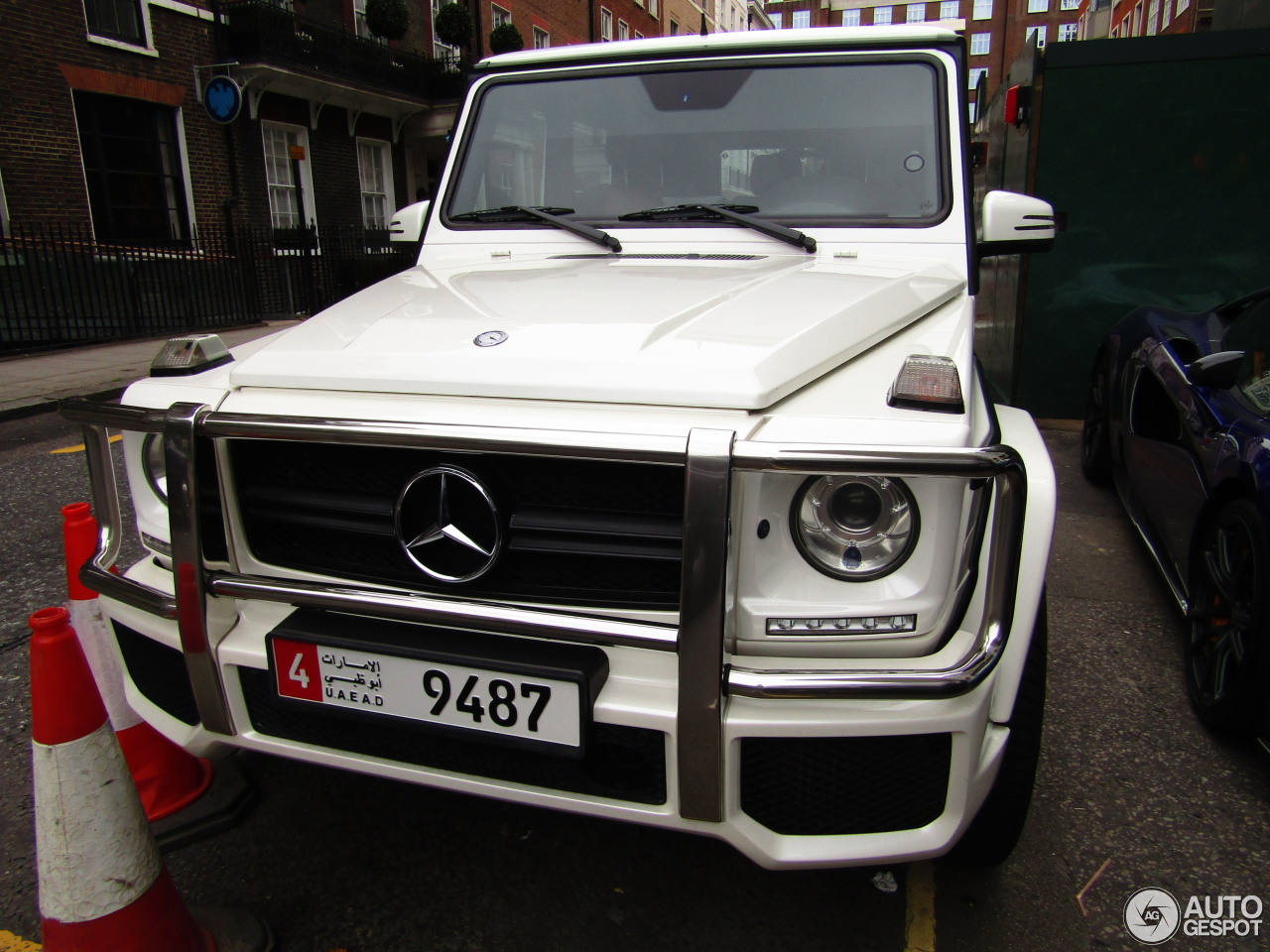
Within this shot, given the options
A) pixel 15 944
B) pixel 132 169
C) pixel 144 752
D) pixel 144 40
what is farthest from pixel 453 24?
pixel 15 944

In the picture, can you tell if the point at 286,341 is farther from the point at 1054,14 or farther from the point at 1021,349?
the point at 1054,14

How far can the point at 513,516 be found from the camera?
166 centimetres

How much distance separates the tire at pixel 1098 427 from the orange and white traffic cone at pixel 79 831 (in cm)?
442

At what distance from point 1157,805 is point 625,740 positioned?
1.63 m

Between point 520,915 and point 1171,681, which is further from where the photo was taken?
point 1171,681

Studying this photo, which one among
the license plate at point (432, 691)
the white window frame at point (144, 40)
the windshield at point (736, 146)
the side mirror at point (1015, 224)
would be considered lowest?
the license plate at point (432, 691)

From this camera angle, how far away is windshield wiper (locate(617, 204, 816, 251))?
2.62m

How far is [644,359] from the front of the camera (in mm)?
1646

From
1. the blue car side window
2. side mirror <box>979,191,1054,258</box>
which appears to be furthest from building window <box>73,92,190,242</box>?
the blue car side window

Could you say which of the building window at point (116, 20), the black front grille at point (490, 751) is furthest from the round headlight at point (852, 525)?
the building window at point (116, 20)

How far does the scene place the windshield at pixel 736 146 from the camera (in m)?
2.77

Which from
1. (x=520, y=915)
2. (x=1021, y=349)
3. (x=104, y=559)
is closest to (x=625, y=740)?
(x=520, y=915)

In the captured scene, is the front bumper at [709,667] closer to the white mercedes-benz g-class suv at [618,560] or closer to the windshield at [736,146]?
the white mercedes-benz g-class suv at [618,560]

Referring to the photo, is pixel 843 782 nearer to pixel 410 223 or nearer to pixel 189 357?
pixel 189 357
